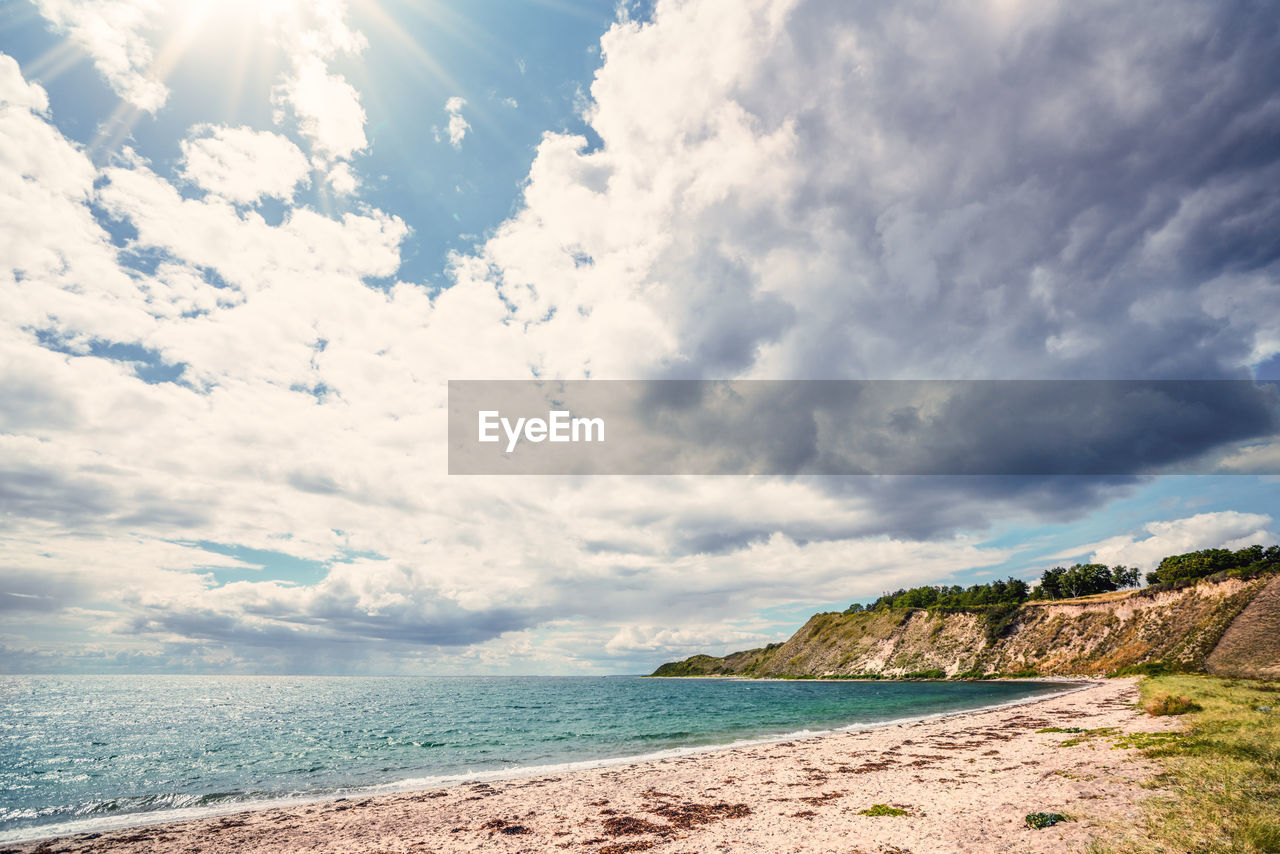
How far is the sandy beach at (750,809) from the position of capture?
15.3 m

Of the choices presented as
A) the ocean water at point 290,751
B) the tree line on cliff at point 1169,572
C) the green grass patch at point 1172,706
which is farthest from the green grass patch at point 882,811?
the tree line on cliff at point 1169,572

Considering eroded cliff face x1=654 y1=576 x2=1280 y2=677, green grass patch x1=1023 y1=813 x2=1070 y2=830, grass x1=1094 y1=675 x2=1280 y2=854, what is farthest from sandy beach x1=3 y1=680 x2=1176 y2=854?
eroded cliff face x1=654 y1=576 x2=1280 y2=677

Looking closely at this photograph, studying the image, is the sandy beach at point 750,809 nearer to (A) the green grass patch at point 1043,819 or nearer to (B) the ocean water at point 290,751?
(A) the green grass patch at point 1043,819

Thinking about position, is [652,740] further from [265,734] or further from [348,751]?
[265,734]

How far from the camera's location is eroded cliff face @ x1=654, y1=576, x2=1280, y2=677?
84750mm

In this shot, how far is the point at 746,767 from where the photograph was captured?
94.6ft

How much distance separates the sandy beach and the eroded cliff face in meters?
81.8

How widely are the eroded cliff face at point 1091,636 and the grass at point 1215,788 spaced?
73.1 metres

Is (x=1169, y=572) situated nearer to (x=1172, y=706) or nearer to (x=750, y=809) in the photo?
(x=1172, y=706)

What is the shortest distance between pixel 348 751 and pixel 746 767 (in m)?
33.7

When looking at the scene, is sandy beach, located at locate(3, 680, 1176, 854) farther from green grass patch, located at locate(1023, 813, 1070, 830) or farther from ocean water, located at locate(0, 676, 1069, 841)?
ocean water, located at locate(0, 676, 1069, 841)

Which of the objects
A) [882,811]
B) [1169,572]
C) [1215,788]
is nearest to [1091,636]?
[1169,572]

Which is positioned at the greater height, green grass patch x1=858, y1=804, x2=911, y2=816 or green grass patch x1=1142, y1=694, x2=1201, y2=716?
green grass patch x1=858, y1=804, x2=911, y2=816

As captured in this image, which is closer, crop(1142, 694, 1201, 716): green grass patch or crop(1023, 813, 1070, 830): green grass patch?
crop(1023, 813, 1070, 830): green grass patch
